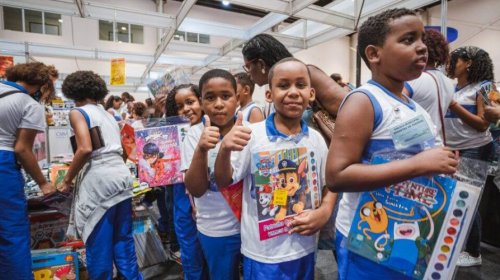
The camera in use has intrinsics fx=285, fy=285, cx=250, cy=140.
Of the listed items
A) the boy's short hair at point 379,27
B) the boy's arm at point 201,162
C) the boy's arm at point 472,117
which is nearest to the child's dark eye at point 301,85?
the boy's short hair at point 379,27

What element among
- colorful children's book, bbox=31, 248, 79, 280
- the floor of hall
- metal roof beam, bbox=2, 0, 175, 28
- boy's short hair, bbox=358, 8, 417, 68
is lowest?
the floor of hall

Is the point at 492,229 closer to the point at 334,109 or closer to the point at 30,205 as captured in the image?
the point at 334,109

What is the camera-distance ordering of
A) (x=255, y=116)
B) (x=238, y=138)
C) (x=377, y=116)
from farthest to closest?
(x=255, y=116), (x=238, y=138), (x=377, y=116)

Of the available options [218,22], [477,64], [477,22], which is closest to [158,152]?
[477,64]

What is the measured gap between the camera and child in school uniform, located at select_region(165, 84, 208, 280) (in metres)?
1.91

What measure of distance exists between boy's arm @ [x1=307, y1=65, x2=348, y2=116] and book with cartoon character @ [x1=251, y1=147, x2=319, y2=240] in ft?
1.32

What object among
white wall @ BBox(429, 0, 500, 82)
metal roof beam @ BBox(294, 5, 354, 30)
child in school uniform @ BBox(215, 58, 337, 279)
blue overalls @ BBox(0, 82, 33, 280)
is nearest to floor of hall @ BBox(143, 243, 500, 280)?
blue overalls @ BBox(0, 82, 33, 280)

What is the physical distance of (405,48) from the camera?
0.87m

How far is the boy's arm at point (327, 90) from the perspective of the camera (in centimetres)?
141

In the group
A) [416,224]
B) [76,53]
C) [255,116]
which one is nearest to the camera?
[416,224]

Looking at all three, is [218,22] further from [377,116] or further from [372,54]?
[377,116]

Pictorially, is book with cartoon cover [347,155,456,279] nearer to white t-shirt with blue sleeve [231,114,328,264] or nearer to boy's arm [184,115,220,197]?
white t-shirt with blue sleeve [231,114,328,264]

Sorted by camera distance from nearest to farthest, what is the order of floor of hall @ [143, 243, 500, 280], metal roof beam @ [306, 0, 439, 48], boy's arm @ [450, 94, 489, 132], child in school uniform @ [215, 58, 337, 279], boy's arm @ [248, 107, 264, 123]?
child in school uniform @ [215, 58, 337, 279]
boy's arm @ [248, 107, 264, 123]
boy's arm @ [450, 94, 489, 132]
floor of hall @ [143, 243, 500, 280]
metal roof beam @ [306, 0, 439, 48]

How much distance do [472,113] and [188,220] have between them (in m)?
2.53
